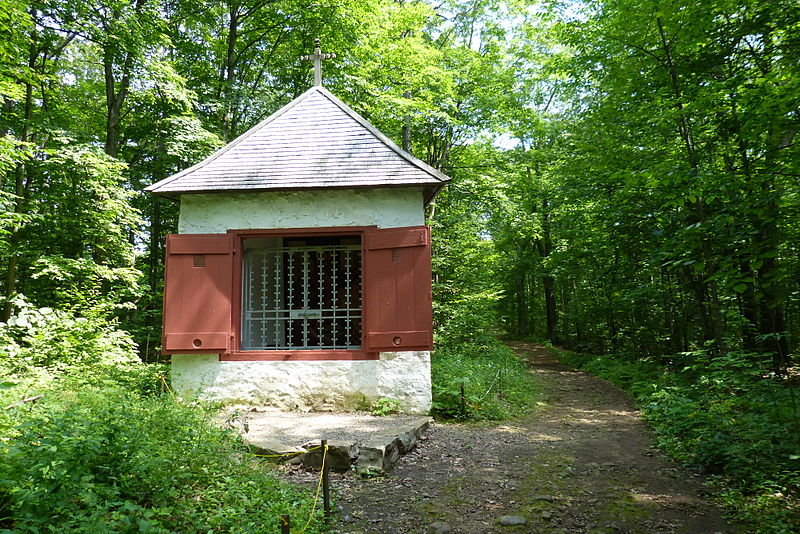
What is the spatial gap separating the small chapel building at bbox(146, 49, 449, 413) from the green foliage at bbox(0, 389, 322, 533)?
253 cm

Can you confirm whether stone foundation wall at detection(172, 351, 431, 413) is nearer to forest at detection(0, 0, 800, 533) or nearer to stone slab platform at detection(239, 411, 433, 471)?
stone slab platform at detection(239, 411, 433, 471)

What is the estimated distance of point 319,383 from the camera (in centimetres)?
689

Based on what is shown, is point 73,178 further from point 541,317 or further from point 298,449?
point 541,317

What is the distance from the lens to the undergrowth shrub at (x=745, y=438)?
12.4 feet

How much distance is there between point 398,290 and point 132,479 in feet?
13.8

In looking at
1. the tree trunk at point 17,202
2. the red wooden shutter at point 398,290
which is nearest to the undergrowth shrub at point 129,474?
the red wooden shutter at point 398,290

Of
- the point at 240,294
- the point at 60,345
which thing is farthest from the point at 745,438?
the point at 60,345

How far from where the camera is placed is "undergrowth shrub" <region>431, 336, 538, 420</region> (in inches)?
287

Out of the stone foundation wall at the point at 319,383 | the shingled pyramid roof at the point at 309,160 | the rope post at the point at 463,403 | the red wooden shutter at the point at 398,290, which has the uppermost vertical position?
the shingled pyramid roof at the point at 309,160

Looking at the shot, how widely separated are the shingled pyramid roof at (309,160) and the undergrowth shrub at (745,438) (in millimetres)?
4385

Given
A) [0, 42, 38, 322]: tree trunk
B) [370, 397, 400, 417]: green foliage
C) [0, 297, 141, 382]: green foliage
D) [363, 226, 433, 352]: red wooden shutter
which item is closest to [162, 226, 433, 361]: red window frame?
[363, 226, 433, 352]: red wooden shutter

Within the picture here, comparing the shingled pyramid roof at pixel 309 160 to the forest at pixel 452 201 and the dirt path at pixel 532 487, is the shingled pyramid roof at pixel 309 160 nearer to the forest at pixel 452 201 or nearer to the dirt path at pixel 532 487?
the forest at pixel 452 201

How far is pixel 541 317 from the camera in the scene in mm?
24469

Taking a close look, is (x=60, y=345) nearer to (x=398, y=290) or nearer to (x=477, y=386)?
(x=398, y=290)
